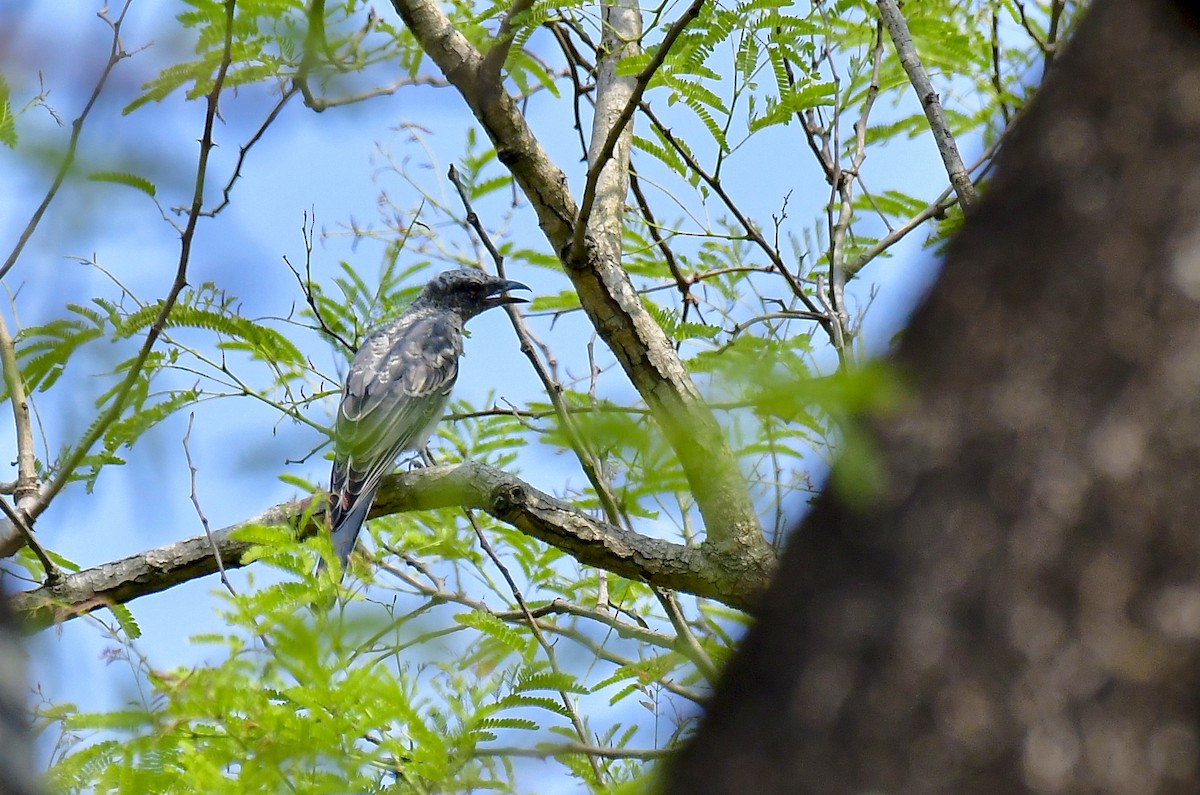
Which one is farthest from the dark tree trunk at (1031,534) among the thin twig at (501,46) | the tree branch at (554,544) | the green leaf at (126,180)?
the tree branch at (554,544)

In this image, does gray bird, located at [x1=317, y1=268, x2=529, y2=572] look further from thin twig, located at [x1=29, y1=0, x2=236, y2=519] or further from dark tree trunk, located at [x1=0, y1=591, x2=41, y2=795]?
dark tree trunk, located at [x1=0, y1=591, x2=41, y2=795]

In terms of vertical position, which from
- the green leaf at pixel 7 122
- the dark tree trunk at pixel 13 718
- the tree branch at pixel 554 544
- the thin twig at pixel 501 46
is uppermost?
the thin twig at pixel 501 46

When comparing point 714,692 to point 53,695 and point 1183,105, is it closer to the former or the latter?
point 1183,105

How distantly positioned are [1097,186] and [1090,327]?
7.1 inches

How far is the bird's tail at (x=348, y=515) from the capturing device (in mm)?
4852

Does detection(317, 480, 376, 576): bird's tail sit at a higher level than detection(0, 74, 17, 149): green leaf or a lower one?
lower

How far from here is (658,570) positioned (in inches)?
178

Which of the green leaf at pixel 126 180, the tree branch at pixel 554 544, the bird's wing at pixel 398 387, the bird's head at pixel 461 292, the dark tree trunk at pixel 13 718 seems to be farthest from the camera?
the bird's head at pixel 461 292

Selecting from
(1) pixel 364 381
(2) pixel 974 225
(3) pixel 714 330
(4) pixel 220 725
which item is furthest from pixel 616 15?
(2) pixel 974 225

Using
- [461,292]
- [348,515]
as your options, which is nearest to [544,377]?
[348,515]

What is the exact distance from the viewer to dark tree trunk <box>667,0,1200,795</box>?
1.12 meters

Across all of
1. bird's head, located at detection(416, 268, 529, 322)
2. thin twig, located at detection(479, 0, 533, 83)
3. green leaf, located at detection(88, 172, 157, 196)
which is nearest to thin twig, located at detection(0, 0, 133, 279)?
green leaf, located at detection(88, 172, 157, 196)

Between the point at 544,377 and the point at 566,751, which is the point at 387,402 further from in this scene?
the point at 566,751

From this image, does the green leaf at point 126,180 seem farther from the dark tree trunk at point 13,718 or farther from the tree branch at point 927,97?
the tree branch at point 927,97
